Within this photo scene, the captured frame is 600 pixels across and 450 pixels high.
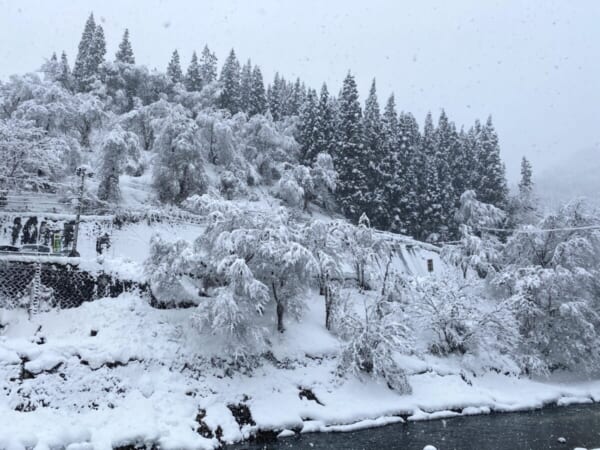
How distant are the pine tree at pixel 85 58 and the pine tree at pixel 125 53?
3511 millimetres

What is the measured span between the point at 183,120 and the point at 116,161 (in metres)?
6.41

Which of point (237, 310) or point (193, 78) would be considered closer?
point (237, 310)

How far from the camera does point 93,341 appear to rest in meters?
15.9

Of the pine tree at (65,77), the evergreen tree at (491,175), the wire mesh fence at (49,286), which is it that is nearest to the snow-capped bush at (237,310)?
the wire mesh fence at (49,286)

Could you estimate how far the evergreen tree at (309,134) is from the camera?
43531 millimetres

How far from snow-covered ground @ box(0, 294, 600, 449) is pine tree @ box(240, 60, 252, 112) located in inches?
1555

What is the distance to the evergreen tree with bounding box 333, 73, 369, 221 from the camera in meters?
39.2

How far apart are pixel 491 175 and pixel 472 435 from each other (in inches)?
1404

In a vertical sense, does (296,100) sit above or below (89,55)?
below

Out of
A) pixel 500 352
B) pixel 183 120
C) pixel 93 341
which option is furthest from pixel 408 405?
pixel 183 120

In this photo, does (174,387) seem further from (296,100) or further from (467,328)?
(296,100)

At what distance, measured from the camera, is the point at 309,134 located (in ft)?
146

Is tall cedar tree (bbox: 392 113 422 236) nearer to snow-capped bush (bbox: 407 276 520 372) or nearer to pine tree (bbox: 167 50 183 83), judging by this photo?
snow-capped bush (bbox: 407 276 520 372)

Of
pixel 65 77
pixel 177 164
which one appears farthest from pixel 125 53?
pixel 177 164
